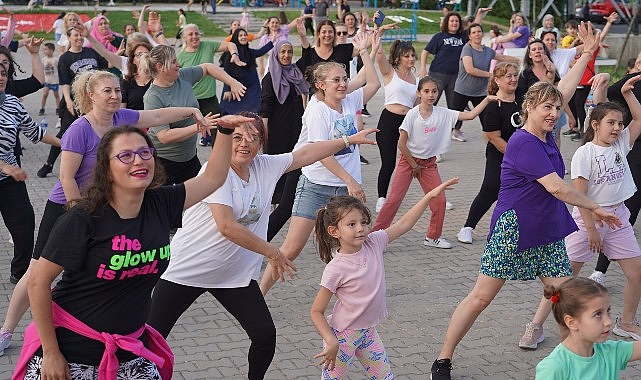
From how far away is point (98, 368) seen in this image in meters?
3.90

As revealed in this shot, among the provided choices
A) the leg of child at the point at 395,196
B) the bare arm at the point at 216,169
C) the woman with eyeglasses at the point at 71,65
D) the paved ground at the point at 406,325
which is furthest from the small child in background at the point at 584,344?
the woman with eyeglasses at the point at 71,65

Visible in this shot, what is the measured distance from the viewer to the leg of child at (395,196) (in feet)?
28.5

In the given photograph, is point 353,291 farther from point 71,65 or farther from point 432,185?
point 71,65

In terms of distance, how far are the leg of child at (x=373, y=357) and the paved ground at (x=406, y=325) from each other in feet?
3.03

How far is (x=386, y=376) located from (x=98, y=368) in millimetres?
1645

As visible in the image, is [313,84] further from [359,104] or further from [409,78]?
[409,78]

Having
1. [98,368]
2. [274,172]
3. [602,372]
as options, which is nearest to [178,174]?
[274,172]

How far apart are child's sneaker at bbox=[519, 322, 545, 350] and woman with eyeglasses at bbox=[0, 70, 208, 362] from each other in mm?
2657

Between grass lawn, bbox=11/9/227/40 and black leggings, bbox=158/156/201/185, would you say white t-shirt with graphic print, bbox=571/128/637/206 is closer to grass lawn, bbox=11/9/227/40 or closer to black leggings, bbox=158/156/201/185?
black leggings, bbox=158/156/201/185

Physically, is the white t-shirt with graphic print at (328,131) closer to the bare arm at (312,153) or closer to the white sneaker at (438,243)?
the bare arm at (312,153)

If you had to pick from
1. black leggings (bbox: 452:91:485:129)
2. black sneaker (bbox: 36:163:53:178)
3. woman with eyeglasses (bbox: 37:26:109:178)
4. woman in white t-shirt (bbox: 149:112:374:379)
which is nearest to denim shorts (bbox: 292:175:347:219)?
woman in white t-shirt (bbox: 149:112:374:379)

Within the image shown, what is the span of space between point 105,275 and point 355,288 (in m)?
1.57

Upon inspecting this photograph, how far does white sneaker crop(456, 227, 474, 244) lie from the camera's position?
902 cm

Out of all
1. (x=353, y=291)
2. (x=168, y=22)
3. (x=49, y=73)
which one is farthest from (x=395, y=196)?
(x=168, y=22)
